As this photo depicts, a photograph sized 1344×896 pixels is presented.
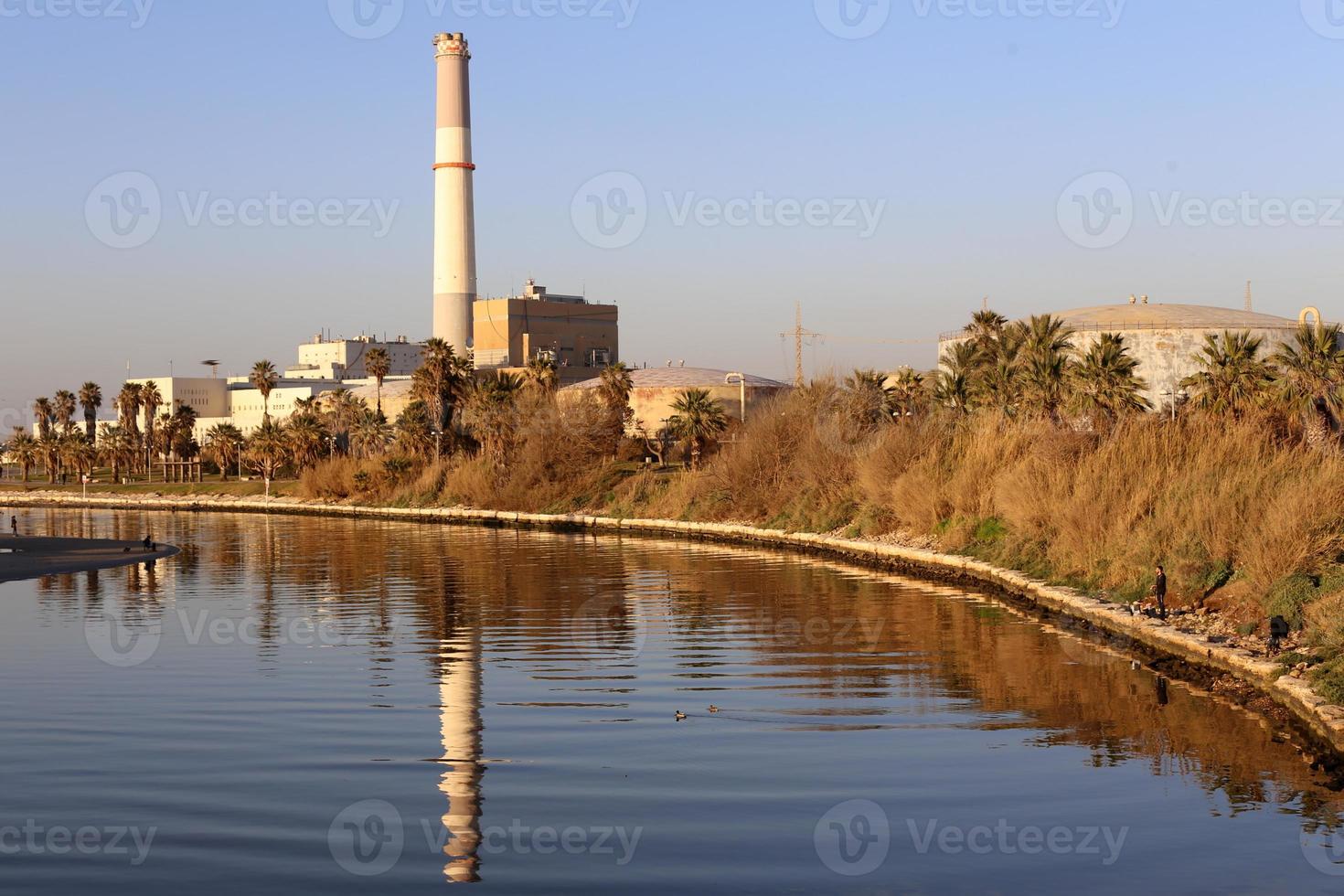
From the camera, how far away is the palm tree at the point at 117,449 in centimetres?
13062

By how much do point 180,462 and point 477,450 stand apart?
42.5m

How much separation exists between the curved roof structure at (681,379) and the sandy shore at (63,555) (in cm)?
4612

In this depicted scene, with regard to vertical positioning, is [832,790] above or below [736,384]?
below

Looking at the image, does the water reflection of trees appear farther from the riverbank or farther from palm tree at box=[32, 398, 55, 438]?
palm tree at box=[32, 398, 55, 438]

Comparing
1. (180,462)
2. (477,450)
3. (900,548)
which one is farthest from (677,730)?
(180,462)

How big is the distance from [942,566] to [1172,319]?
46895 mm

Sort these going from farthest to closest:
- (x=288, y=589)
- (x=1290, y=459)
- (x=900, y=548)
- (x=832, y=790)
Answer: (x=900, y=548), (x=288, y=589), (x=1290, y=459), (x=832, y=790)

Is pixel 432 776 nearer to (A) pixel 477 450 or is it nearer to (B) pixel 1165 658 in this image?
(B) pixel 1165 658

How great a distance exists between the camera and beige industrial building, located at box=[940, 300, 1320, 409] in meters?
80.8

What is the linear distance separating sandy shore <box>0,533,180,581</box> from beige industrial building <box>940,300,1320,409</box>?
2006 inches

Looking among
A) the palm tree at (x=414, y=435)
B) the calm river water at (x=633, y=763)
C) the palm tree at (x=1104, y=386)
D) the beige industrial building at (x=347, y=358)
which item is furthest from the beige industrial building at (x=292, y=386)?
the calm river water at (x=633, y=763)

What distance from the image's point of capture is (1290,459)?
31406 mm

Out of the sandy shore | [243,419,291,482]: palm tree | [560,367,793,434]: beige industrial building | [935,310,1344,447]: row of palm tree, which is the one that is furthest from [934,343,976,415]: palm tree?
[243,419,291,482]: palm tree

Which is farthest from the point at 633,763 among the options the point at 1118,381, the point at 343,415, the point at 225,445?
the point at 225,445
